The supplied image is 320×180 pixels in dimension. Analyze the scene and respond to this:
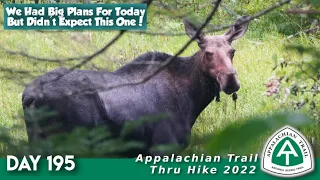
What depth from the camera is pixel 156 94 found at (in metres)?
7.88

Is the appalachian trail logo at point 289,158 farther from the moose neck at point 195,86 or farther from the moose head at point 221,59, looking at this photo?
the moose neck at point 195,86

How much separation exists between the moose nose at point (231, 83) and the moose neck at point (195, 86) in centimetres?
65

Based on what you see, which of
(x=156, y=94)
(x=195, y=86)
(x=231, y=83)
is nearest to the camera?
(x=231, y=83)

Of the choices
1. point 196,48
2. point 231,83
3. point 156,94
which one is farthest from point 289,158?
point 196,48

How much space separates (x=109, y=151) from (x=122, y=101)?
4.53 m

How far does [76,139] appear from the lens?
2.88 meters

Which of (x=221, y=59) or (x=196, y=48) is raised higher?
(x=221, y=59)

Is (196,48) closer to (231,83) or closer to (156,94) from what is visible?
(156,94)

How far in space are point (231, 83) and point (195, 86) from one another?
869 mm

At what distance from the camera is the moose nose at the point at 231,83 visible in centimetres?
716

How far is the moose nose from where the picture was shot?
23.5 feet

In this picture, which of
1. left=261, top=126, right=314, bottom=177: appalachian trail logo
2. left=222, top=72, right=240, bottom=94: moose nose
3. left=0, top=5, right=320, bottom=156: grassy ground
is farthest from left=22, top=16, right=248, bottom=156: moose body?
left=261, top=126, right=314, bottom=177: appalachian trail logo

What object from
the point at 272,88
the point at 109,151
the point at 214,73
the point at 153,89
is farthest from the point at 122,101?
the point at 109,151

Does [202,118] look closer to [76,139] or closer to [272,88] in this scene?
[272,88]
